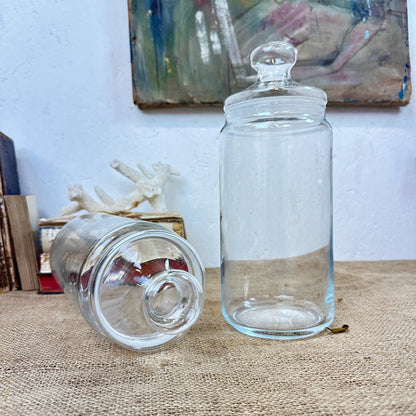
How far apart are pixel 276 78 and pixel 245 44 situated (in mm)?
421

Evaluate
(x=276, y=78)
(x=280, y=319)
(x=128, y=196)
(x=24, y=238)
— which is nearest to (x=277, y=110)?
(x=276, y=78)

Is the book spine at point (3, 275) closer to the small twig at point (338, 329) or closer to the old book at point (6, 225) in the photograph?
the old book at point (6, 225)

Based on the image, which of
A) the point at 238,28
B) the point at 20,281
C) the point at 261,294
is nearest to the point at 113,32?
the point at 238,28

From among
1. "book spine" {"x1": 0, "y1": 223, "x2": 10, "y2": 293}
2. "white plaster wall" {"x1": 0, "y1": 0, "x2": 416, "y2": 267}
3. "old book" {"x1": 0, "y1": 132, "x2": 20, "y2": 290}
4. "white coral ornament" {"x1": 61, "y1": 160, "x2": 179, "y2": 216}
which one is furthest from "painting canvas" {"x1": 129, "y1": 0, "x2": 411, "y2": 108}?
"book spine" {"x1": 0, "y1": 223, "x2": 10, "y2": 293}

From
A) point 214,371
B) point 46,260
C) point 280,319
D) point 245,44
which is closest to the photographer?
point 214,371

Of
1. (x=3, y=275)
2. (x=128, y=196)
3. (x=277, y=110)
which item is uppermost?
(x=277, y=110)

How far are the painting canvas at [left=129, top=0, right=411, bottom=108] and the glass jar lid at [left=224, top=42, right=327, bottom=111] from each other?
38 cm

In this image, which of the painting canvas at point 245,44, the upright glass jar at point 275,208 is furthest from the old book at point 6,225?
the upright glass jar at point 275,208

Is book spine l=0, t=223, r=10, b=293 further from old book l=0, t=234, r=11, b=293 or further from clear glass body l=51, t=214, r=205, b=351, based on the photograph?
clear glass body l=51, t=214, r=205, b=351

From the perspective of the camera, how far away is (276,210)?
488 millimetres

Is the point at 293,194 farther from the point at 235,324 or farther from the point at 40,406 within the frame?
the point at 40,406

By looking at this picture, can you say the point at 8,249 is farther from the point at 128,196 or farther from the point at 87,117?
the point at 87,117

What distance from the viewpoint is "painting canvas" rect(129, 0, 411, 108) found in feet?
2.59

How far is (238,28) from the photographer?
2.62 feet
